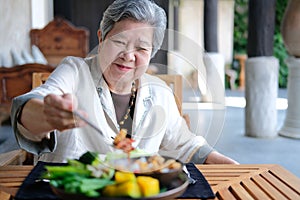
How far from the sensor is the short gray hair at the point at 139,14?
1.24 m

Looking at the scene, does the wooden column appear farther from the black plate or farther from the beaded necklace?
the black plate

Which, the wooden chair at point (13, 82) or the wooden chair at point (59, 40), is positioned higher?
the wooden chair at point (59, 40)

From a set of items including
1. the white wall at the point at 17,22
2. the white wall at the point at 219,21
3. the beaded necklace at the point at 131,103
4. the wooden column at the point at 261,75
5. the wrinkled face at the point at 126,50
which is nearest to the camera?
the wrinkled face at the point at 126,50

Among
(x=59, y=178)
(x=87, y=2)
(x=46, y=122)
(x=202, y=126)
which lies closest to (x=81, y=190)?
(x=59, y=178)

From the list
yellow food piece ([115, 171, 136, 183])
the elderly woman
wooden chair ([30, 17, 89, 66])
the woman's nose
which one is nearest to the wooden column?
the elderly woman

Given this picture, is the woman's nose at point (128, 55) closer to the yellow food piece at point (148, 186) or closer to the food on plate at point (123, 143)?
the food on plate at point (123, 143)

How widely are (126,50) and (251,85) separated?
11.4ft

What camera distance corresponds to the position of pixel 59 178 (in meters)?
0.88

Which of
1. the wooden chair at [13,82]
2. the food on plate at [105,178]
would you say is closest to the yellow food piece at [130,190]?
the food on plate at [105,178]

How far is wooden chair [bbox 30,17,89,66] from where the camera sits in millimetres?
7430

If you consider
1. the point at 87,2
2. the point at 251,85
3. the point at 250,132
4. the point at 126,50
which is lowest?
the point at 250,132

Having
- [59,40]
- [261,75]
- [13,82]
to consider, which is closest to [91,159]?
[13,82]

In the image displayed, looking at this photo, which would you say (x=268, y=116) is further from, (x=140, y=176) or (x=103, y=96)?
(x=140, y=176)

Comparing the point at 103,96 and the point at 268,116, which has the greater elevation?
the point at 103,96
